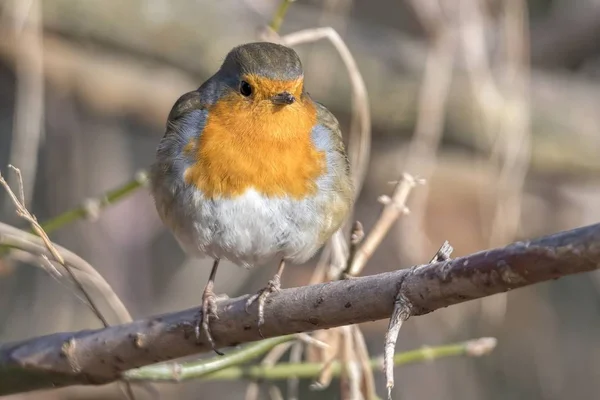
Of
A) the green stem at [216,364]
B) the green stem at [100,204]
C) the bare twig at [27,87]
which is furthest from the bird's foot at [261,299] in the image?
the bare twig at [27,87]

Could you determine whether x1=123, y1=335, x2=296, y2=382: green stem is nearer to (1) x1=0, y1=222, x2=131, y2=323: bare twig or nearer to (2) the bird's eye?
(1) x1=0, y1=222, x2=131, y2=323: bare twig

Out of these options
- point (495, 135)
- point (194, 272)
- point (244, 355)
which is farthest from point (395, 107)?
point (244, 355)

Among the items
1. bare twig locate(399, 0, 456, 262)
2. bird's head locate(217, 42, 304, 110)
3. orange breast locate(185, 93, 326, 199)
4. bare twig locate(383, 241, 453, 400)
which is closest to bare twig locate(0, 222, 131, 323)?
orange breast locate(185, 93, 326, 199)

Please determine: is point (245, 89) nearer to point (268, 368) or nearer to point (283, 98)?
point (283, 98)

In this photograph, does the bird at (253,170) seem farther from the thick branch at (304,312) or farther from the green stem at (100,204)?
the thick branch at (304,312)

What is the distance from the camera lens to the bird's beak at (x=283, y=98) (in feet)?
7.72

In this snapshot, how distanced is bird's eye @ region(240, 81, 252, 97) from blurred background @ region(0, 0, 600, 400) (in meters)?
0.79

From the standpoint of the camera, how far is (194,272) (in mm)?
3654

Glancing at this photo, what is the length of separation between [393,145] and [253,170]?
1816 mm

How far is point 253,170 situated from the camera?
2283 mm

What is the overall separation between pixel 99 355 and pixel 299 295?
20.1 inches

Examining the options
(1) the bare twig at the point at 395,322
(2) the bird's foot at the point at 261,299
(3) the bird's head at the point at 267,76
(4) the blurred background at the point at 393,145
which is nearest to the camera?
(1) the bare twig at the point at 395,322

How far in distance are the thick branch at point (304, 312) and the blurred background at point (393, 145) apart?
3.44 ft

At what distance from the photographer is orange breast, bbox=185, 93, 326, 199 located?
7.47ft
